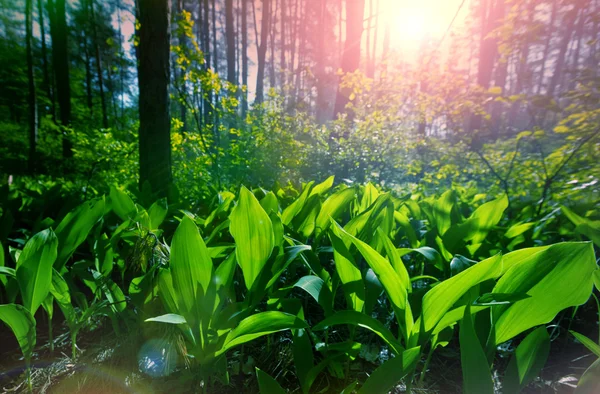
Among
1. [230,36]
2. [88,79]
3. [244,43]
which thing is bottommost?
[88,79]

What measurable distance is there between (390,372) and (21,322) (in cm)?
101

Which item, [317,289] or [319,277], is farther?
[319,277]

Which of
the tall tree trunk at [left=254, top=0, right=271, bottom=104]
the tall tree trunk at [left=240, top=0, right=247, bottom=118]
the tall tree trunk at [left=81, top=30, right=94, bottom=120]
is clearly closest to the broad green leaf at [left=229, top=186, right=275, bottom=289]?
the tall tree trunk at [left=254, top=0, right=271, bottom=104]

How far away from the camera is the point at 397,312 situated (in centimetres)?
79

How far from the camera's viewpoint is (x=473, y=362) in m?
0.63

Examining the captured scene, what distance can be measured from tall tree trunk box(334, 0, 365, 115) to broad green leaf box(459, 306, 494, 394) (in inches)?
328

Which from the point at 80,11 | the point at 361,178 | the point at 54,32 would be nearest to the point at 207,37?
the point at 80,11

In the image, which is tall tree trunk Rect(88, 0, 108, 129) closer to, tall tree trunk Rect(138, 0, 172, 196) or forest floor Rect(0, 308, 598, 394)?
tall tree trunk Rect(138, 0, 172, 196)

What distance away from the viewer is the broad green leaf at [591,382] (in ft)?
2.03

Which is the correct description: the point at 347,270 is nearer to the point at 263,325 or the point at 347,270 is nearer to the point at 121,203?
the point at 263,325

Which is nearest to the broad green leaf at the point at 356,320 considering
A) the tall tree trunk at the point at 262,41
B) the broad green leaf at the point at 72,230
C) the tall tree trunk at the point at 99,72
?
the broad green leaf at the point at 72,230

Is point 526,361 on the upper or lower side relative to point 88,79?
lower

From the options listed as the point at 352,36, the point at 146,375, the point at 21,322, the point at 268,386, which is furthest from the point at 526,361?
the point at 352,36

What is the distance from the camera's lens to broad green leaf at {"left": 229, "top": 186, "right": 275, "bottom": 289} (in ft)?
2.89
